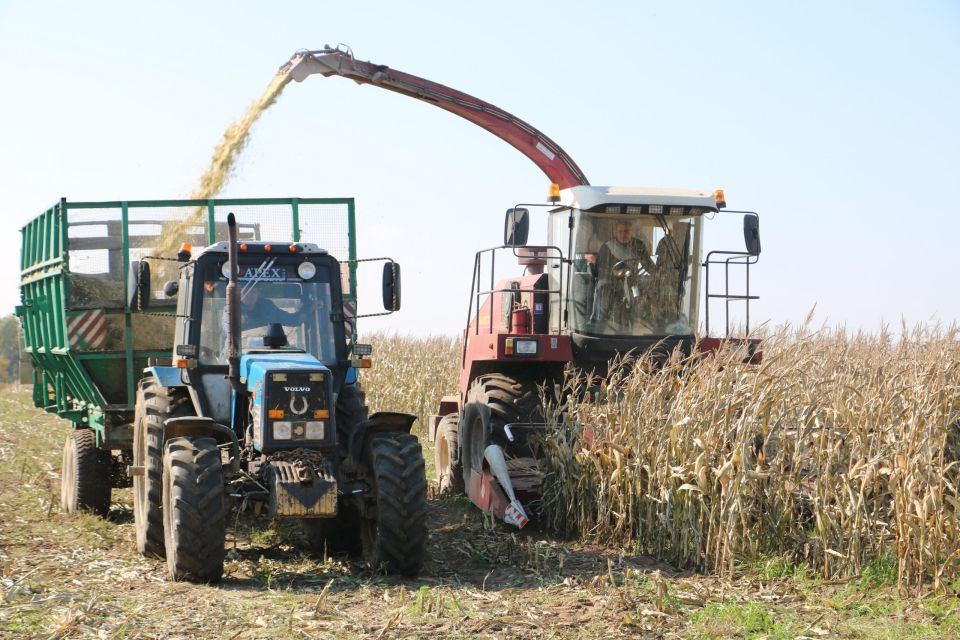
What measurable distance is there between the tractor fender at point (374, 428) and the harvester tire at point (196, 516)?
998mm

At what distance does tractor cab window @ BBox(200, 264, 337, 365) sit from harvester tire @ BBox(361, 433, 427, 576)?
47.5 inches

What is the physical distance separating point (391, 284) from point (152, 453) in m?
2.10

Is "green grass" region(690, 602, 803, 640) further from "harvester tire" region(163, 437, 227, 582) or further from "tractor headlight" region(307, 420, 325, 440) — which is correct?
"harvester tire" region(163, 437, 227, 582)

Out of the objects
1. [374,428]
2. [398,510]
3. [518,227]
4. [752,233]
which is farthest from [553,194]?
[398,510]

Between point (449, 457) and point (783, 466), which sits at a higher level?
point (783, 466)

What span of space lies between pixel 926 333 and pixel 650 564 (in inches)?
284

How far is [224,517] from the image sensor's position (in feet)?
22.2

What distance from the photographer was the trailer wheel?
380 inches

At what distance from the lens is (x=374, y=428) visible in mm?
7508

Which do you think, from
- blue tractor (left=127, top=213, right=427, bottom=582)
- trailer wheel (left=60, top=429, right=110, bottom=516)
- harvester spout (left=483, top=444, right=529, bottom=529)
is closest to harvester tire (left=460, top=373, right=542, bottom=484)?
harvester spout (left=483, top=444, right=529, bottom=529)

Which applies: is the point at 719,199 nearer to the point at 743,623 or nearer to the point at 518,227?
the point at 518,227

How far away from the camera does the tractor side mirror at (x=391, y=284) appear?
8.31 m

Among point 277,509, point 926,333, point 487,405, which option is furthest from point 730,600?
point 926,333

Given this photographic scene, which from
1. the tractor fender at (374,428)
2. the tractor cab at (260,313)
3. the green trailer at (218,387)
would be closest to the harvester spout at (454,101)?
the green trailer at (218,387)
